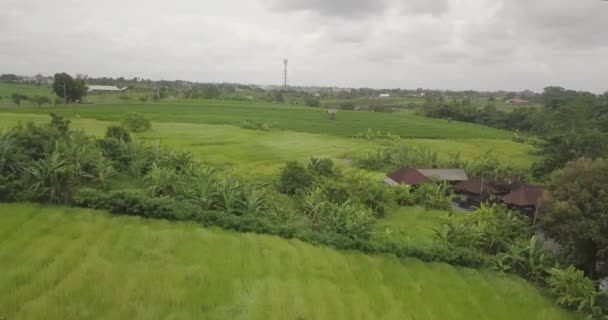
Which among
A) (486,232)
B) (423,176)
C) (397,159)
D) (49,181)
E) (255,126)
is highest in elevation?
(255,126)

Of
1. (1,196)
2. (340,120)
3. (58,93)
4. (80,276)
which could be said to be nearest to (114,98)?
(58,93)

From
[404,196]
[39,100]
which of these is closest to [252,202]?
[404,196]

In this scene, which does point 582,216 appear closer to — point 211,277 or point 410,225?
point 410,225

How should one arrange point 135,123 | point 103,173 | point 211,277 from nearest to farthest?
point 211,277
point 103,173
point 135,123

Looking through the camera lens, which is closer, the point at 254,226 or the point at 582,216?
the point at 582,216

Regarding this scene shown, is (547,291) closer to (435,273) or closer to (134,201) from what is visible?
(435,273)

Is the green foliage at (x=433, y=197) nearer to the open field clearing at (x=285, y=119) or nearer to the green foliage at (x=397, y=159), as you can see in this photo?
the green foliage at (x=397, y=159)

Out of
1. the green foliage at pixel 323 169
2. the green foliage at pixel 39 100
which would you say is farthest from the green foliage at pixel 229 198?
the green foliage at pixel 39 100
